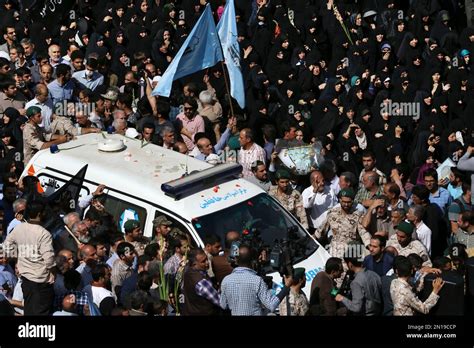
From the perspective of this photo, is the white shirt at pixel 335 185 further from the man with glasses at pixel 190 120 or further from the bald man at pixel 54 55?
the bald man at pixel 54 55

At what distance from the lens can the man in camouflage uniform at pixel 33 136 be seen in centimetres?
1945

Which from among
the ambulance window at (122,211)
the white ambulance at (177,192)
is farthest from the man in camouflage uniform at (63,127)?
the ambulance window at (122,211)

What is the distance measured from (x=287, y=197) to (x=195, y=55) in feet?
10.3

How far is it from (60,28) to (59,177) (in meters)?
8.54

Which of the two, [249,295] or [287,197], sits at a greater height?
[287,197]

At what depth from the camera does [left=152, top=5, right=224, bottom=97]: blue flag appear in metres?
20.6

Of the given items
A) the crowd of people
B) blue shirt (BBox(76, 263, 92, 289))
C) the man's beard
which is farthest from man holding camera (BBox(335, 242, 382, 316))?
the man's beard

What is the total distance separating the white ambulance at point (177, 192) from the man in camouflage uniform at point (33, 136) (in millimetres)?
1205

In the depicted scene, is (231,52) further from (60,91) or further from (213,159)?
(60,91)

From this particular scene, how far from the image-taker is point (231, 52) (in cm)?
2114

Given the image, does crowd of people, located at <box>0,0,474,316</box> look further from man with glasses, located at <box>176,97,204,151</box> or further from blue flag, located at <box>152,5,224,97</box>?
blue flag, located at <box>152,5,224,97</box>

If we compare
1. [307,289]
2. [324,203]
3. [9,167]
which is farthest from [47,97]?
[307,289]

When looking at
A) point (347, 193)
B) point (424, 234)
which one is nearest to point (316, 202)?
point (347, 193)

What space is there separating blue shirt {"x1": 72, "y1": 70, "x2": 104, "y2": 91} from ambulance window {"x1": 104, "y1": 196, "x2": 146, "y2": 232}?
17.5 feet
